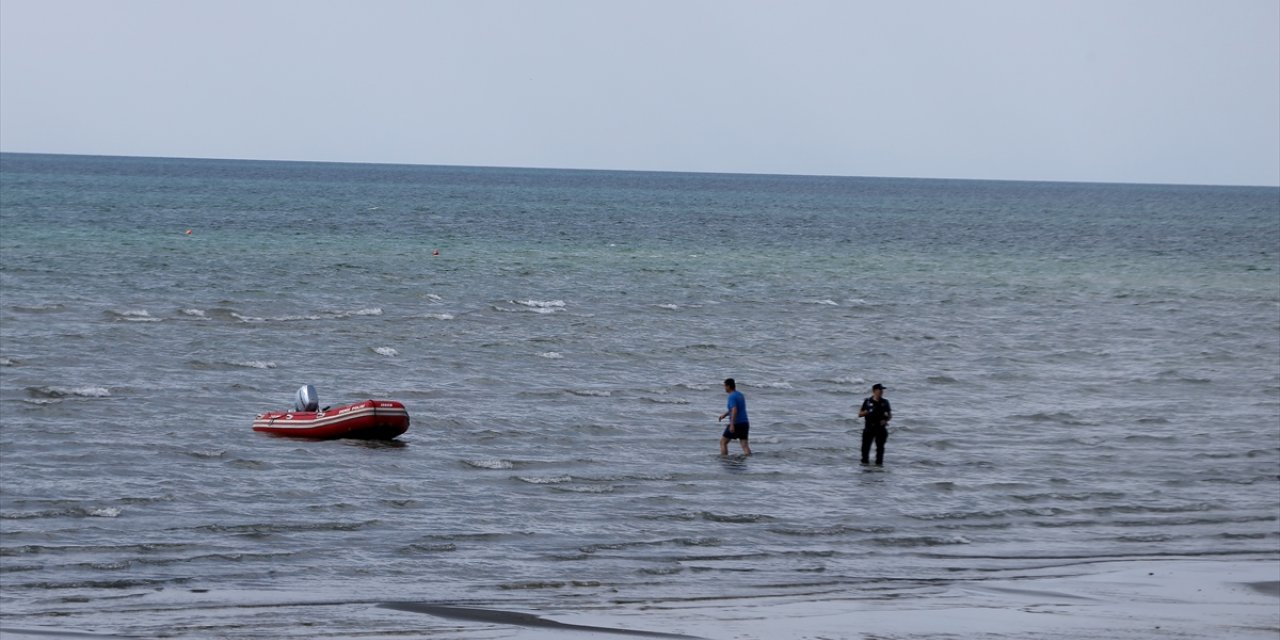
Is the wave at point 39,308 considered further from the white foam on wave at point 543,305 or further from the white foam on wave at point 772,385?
the white foam on wave at point 772,385

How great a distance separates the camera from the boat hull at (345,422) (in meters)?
23.1

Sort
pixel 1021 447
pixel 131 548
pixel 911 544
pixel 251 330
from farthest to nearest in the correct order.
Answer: pixel 251 330 < pixel 1021 447 < pixel 911 544 < pixel 131 548

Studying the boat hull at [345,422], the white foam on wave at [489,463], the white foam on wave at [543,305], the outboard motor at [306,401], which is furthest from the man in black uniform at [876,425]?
the white foam on wave at [543,305]

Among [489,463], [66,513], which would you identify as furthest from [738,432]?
[66,513]

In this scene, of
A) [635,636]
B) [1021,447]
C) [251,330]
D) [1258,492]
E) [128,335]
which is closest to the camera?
[635,636]

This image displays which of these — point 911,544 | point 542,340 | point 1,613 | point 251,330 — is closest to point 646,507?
point 911,544

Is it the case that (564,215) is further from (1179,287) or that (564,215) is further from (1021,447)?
(1021,447)

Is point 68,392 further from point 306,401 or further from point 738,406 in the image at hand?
point 738,406

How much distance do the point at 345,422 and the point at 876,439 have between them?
8.63m

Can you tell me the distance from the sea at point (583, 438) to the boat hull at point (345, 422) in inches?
16.2

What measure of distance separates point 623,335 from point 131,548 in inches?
903

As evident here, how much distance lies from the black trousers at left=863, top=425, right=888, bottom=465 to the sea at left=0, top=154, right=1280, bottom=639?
1.09ft

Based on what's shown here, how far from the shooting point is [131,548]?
1513 cm

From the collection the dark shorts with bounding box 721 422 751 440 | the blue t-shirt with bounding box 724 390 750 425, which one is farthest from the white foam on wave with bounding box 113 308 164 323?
the dark shorts with bounding box 721 422 751 440
